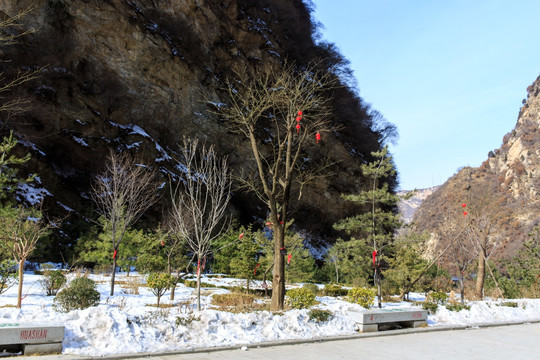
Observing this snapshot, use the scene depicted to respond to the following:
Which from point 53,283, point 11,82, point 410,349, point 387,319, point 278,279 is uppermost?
point 11,82

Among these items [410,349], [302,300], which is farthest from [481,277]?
[410,349]

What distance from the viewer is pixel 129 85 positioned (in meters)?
31.6

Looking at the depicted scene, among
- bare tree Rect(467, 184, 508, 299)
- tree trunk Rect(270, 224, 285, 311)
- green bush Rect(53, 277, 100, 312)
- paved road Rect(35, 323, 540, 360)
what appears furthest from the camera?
bare tree Rect(467, 184, 508, 299)

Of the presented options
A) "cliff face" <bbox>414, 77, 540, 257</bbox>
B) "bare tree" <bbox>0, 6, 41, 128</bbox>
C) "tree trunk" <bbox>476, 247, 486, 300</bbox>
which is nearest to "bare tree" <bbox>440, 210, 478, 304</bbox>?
"tree trunk" <bbox>476, 247, 486, 300</bbox>

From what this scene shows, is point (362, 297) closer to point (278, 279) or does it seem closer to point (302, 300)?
point (302, 300)

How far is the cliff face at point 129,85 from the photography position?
88.7ft

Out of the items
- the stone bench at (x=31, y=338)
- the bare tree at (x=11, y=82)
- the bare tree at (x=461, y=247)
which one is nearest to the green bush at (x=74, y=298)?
the stone bench at (x=31, y=338)

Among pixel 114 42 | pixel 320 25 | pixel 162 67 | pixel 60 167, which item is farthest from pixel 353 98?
pixel 60 167

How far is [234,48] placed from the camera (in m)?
39.9

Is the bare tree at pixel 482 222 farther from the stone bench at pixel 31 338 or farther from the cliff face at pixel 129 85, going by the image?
the stone bench at pixel 31 338

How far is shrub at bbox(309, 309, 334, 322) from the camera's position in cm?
973

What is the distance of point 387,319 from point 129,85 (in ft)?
93.2

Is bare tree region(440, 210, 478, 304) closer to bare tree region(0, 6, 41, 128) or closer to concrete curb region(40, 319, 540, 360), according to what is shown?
concrete curb region(40, 319, 540, 360)

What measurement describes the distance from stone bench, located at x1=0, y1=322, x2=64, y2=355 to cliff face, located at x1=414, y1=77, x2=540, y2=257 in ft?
177
